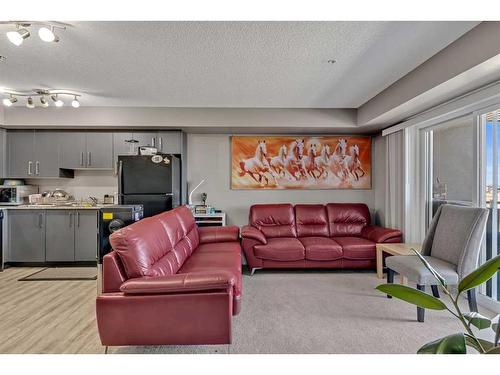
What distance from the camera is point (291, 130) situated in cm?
453

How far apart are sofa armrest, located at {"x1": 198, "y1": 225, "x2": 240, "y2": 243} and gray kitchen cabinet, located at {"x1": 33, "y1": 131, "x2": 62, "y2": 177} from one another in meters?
2.64

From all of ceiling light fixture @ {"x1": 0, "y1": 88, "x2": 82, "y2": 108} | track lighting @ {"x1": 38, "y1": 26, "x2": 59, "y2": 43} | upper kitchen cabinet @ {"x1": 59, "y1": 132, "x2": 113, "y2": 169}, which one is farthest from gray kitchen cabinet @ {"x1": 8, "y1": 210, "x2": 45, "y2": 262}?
track lighting @ {"x1": 38, "y1": 26, "x2": 59, "y2": 43}

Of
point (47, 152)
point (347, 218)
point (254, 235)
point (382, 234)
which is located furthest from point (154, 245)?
point (47, 152)

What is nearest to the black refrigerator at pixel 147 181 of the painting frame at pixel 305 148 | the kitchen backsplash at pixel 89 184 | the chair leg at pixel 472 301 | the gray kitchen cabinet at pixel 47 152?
the kitchen backsplash at pixel 89 184

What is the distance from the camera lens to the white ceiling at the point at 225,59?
2043mm

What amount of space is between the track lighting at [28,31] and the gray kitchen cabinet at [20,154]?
119 inches

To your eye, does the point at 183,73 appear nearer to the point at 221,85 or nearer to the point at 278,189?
the point at 221,85

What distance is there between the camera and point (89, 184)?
4703 millimetres

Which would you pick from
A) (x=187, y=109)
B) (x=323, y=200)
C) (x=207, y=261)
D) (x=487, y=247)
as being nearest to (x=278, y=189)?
(x=323, y=200)

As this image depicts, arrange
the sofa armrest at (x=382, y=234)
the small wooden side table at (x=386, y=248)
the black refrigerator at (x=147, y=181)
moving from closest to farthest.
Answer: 1. the small wooden side table at (x=386, y=248)
2. the sofa armrest at (x=382, y=234)
3. the black refrigerator at (x=147, y=181)

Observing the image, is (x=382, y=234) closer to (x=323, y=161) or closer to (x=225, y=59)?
(x=323, y=161)

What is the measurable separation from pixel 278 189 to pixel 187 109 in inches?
78.5

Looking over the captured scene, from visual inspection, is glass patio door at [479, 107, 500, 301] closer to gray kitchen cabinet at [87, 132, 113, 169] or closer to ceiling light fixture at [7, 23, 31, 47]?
ceiling light fixture at [7, 23, 31, 47]

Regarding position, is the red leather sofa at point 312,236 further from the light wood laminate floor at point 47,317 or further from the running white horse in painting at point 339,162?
the light wood laminate floor at point 47,317
